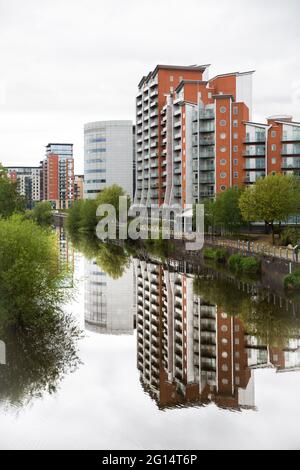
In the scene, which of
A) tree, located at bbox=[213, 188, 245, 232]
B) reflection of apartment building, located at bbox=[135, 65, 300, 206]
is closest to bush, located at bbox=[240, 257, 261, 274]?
tree, located at bbox=[213, 188, 245, 232]

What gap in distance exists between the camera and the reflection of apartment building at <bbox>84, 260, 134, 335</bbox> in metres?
22.7

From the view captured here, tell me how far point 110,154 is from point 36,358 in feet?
266

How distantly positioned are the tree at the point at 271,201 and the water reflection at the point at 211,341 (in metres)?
10.1

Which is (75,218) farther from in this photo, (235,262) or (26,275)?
(26,275)

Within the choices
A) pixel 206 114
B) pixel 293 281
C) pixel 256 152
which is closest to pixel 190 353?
pixel 293 281

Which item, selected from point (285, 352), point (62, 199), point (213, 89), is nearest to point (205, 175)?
point (213, 89)

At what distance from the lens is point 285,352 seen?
59.5ft

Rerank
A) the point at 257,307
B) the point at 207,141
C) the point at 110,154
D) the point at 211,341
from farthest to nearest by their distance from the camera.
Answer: the point at 110,154 < the point at 207,141 < the point at 257,307 < the point at 211,341

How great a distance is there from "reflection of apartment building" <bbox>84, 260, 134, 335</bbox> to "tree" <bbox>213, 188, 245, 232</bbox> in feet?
27.2

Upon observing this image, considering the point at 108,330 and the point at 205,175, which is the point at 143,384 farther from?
→ the point at 205,175

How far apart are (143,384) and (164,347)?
3866 mm

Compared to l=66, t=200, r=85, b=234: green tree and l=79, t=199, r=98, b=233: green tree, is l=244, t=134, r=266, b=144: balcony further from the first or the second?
l=66, t=200, r=85, b=234: green tree

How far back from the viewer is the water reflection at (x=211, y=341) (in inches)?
609

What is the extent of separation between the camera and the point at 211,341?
20.0m
